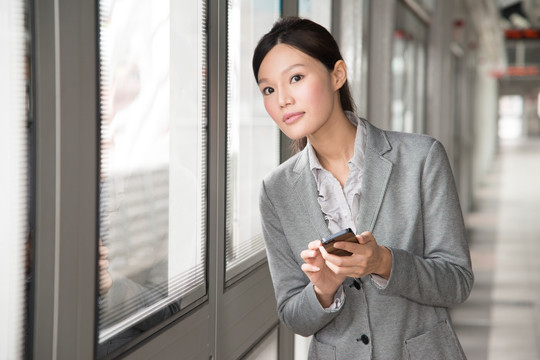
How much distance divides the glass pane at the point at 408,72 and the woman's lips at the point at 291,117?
3.52 m

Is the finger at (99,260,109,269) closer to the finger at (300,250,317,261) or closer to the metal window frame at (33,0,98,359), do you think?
the metal window frame at (33,0,98,359)

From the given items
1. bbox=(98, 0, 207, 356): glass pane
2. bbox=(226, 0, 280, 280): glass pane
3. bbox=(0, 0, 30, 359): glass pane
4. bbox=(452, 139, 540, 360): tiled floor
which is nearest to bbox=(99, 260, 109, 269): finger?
bbox=(98, 0, 207, 356): glass pane

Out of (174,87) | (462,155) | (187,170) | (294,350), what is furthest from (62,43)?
(462,155)

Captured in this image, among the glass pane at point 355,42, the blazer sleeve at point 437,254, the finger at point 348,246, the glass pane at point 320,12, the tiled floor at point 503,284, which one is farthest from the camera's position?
the tiled floor at point 503,284

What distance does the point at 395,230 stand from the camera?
1447 mm

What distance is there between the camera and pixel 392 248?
1348 millimetres

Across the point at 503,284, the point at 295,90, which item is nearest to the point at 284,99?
the point at 295,90

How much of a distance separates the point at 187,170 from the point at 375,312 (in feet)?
2.12

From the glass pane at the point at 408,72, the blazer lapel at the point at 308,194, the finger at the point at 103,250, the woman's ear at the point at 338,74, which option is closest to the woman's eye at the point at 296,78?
the woman's ear at the point at 338,74

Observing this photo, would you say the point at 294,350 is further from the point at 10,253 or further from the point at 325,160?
the point at 10,253

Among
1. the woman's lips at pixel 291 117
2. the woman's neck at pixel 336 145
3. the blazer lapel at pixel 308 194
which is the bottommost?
the blazer lapel at pixel 308 194

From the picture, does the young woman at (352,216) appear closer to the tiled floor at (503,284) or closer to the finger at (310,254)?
the finger at (310,254)

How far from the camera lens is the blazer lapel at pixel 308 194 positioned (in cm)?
147

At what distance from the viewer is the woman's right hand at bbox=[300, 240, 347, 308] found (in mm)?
1282
